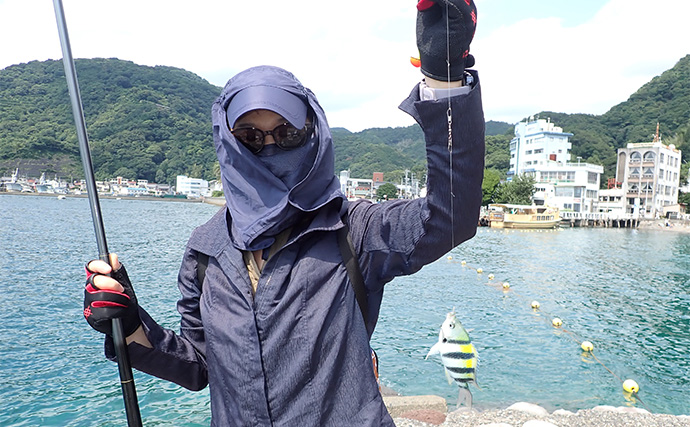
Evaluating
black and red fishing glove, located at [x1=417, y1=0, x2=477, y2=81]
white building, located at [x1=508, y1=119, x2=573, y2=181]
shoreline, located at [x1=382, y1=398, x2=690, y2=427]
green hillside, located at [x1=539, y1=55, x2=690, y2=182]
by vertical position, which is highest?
green hillside, located at [x1=539, y1=55, x2=690, y2=182]

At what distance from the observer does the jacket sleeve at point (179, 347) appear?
1.66 meters

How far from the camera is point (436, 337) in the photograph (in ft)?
35.7

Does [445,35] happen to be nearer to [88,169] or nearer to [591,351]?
[88,169]

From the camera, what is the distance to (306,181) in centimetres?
142

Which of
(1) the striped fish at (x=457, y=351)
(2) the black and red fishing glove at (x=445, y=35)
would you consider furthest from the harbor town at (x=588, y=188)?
(2) the black and red fishing glove at (x=445, y=35)

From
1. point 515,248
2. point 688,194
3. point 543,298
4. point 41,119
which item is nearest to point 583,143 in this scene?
point 688,194

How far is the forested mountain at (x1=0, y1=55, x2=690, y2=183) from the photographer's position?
232 ft

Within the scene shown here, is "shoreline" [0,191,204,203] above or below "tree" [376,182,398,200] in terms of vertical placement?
below

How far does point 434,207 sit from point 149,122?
97921 millimetres

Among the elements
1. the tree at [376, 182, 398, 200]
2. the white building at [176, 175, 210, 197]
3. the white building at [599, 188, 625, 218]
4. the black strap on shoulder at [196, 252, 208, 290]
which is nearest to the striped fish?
the black strap on shoulder at [196, 252, 208, 290]

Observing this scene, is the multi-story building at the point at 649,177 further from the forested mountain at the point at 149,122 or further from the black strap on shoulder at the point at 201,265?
the black strap on shoulder at the point at 201,265

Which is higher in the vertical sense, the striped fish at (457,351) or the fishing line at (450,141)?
the fishing line at (450,141)

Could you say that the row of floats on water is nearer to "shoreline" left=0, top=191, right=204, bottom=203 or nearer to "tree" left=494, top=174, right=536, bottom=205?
"tree" left=494, top=174, right=536, bottom=205

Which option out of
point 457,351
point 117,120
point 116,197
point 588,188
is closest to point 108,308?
point 457,351
